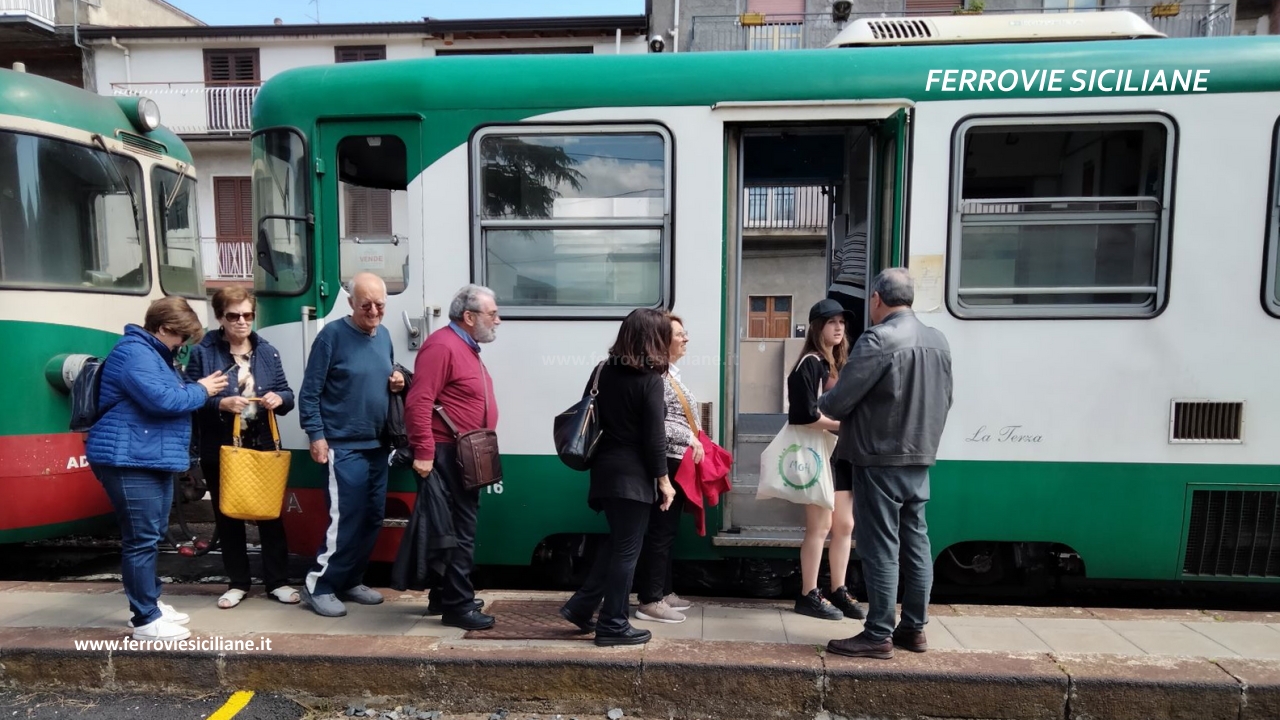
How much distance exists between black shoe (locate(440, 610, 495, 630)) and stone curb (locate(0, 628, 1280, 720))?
0.15 m

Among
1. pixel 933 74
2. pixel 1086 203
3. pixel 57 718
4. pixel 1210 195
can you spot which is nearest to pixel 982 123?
pixel 933 74

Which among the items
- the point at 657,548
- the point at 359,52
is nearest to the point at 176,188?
the point at 657,548

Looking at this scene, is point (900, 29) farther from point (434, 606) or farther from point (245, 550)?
point (245, 550)

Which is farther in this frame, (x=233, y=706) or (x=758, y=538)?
(x=758, y=538)

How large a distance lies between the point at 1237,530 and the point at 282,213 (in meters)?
5.40

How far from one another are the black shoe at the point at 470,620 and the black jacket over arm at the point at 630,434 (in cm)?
90

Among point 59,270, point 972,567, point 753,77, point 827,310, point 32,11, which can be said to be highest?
point 32,11

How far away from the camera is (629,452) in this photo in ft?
10.5

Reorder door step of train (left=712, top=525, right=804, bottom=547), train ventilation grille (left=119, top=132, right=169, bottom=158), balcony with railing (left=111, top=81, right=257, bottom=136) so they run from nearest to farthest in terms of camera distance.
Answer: door step of train (left=712, top=525, right=804, bottom=547) < train ventilation grille (left=119, top=132, right=169, bottom=158) < balcony with railing (left=111, top=81, right=257, bottom=136)

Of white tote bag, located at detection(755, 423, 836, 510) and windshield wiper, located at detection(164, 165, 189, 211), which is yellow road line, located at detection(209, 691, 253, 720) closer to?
white tote bag, located at detection(755, 423, 836, 510)

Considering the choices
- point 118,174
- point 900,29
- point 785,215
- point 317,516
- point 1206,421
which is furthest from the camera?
point 785,215

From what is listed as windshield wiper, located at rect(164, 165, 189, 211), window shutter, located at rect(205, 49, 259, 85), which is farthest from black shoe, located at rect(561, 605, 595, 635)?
window shutter, located at rect(205, 49, 259, 85)

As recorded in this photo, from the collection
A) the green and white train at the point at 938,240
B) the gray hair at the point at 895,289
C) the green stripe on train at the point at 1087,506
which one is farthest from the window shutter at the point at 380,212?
the green stripe on train at the point at 1087,506

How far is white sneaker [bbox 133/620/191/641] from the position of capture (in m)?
3.41
